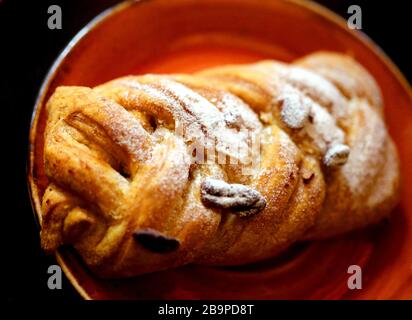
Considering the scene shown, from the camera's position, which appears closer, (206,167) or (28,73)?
(206,167)

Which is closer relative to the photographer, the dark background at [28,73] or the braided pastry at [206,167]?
the braided pastry at [206,167]

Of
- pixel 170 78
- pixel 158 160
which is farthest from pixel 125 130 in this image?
pixel 170 78

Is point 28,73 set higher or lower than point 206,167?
higher
